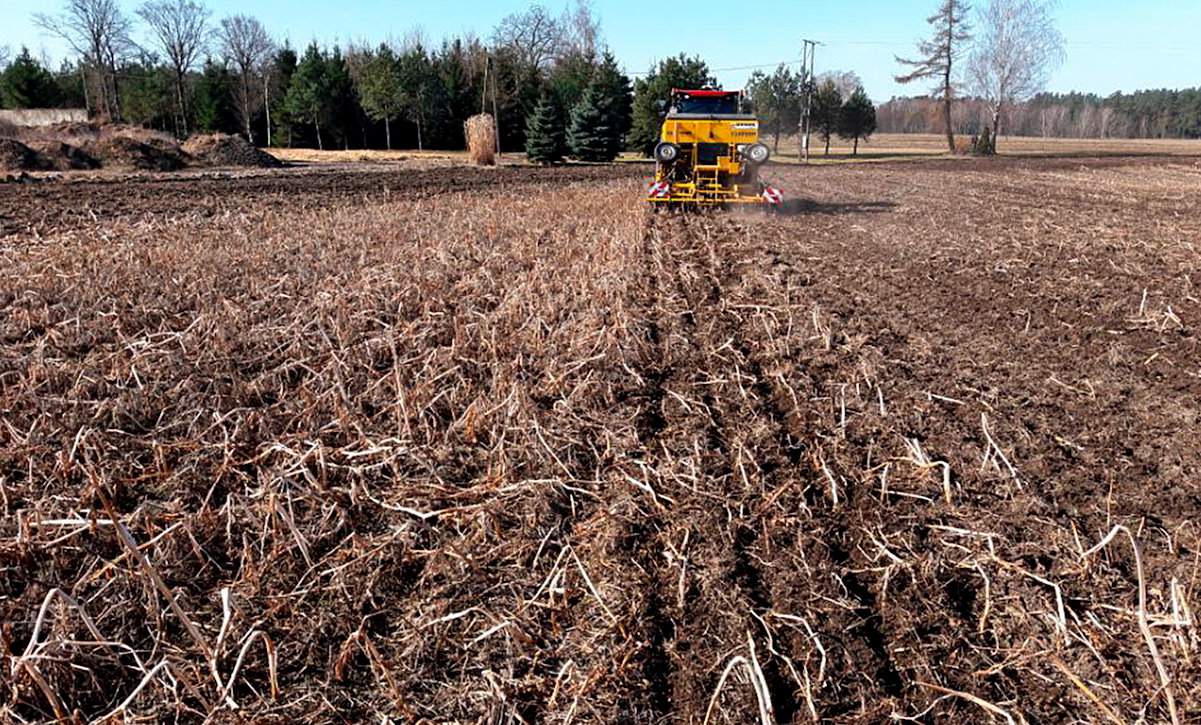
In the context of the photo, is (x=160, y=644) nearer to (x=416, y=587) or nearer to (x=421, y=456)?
(x=416, y=587)

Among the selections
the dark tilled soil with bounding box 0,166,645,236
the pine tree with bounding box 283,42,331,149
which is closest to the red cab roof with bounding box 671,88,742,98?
the dark tilled soil with bounding box 0,166,645,236

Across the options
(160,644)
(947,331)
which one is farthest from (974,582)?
(947,331)

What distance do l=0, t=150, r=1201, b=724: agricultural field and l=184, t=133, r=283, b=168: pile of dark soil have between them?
1036 inches

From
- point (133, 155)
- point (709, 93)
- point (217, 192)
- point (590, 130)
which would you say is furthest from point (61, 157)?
point (709, 93)

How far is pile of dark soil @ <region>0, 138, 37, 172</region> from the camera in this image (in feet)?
84.1

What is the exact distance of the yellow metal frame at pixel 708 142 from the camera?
1402 centimetres

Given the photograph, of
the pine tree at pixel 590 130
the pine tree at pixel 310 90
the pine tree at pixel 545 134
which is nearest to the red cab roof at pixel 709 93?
the pine tree at pixel 545 134

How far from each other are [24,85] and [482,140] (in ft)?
129

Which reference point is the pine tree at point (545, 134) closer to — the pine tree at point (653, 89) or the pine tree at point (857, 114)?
the pine tree at point (653, 89)

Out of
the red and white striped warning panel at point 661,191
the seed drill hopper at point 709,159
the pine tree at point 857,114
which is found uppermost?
the pine tree at point 857,114

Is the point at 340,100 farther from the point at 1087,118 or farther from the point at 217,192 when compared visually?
the point at 1087,118

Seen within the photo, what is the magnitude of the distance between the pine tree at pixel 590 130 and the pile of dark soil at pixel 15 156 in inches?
904

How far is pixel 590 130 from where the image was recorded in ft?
127

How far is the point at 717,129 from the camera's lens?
14.1 meters
